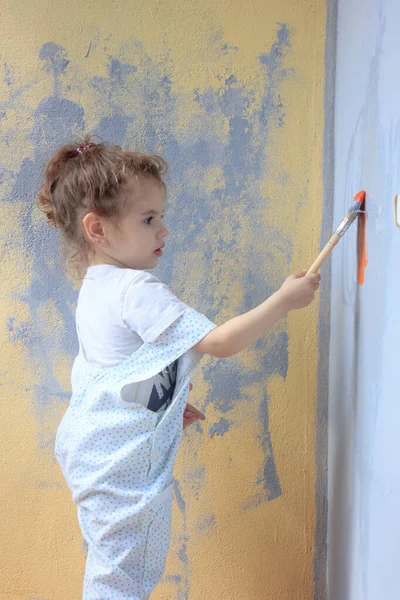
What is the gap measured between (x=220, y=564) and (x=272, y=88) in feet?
3.41

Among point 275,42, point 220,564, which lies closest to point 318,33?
point 275,42

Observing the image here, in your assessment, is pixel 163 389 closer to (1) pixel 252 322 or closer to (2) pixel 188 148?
(1) pixel 252 322

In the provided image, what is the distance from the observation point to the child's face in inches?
42.0

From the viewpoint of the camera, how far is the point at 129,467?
1.02 meters

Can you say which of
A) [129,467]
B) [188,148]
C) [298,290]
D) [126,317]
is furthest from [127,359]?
[188,148]

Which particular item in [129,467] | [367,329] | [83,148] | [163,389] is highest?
[83,148]

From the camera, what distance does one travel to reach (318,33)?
1.25m

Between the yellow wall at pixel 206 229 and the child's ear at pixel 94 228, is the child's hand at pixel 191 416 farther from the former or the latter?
the child's ear at pixel 94 228

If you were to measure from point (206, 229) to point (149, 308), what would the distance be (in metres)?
0.36

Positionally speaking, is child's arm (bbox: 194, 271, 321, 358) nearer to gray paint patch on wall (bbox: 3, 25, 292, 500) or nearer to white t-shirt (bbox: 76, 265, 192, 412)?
white t-shirt (bbox: 76, 265, 192, 412)

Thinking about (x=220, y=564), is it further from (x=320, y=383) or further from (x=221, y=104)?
(x=221, y=104)

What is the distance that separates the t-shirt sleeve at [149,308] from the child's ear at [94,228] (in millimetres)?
116

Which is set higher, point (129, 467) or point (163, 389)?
point (163, 389)

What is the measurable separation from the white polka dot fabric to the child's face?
0.53 feet
